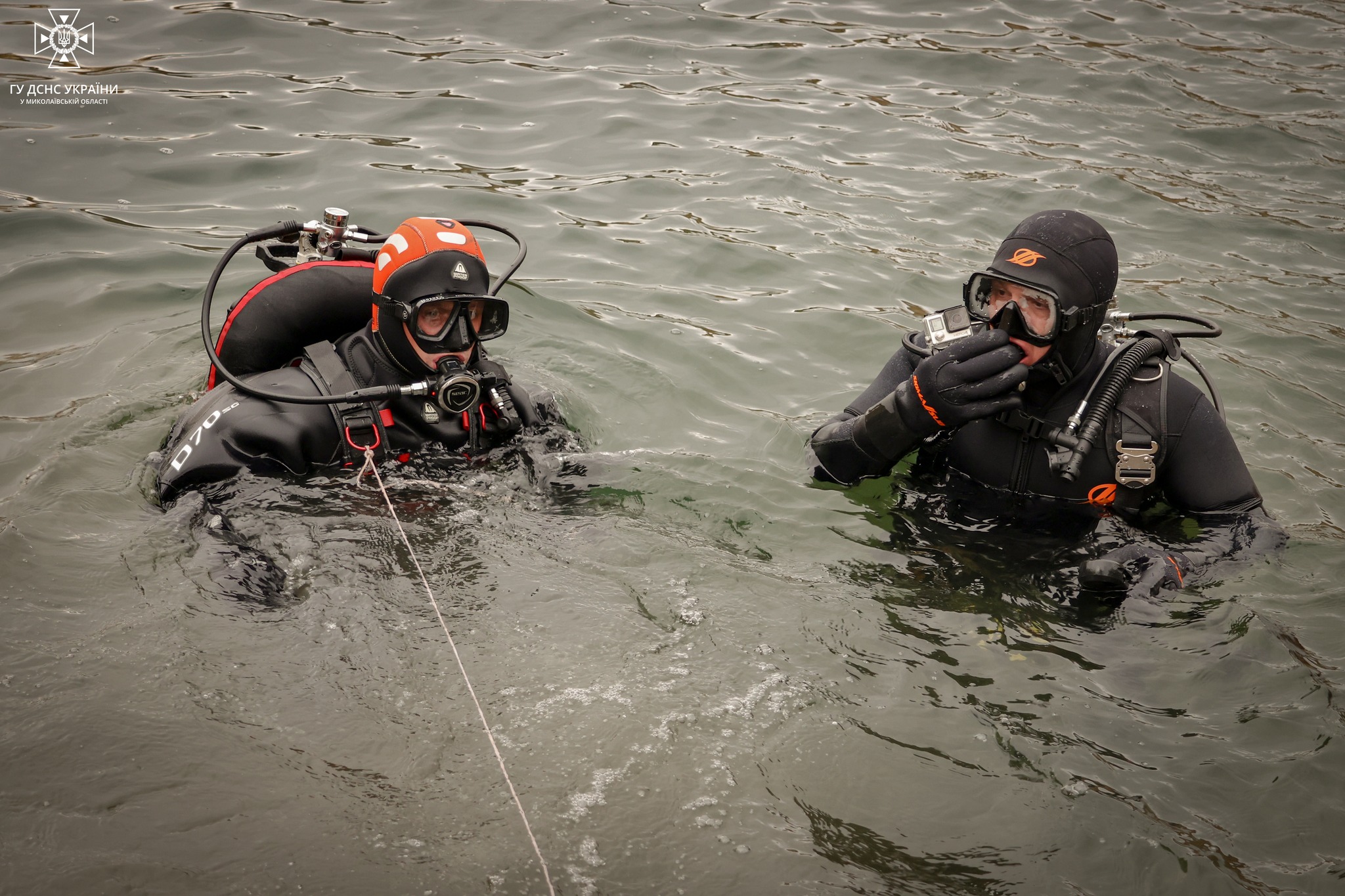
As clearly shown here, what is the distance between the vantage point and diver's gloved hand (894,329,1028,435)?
348 centimetres

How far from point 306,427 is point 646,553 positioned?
1474 millimetres

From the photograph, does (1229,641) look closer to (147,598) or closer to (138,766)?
(138,766)

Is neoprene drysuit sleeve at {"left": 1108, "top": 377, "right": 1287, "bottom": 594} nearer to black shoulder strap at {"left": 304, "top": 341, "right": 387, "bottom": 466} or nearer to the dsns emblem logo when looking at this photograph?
black shoulder strap at {"left": 304, "top": 341, "right": 387, "bottom": 466}

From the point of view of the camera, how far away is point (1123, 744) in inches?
116

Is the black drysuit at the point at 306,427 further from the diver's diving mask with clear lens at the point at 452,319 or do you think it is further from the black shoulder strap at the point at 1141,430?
the black shoulder strap at the point at 1141,430

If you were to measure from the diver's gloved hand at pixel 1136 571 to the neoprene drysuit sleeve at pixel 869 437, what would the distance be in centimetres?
82

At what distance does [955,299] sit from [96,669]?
203 inches

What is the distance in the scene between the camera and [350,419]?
3.93m

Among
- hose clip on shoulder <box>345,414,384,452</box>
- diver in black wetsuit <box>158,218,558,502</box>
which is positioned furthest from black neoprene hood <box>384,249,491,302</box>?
hose clip on shoulder <box>345,414,384,452</box>

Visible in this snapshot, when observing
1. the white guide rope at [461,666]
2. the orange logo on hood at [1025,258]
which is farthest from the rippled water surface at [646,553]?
the orange logo on hood at [1025,258]

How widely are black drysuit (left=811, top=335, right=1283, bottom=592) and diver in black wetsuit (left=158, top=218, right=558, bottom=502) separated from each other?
61.1 inches

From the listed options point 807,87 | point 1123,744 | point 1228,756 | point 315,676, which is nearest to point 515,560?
point 315,676

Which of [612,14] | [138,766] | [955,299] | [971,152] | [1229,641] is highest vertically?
[612,14]

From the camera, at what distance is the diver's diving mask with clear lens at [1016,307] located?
140 inches
